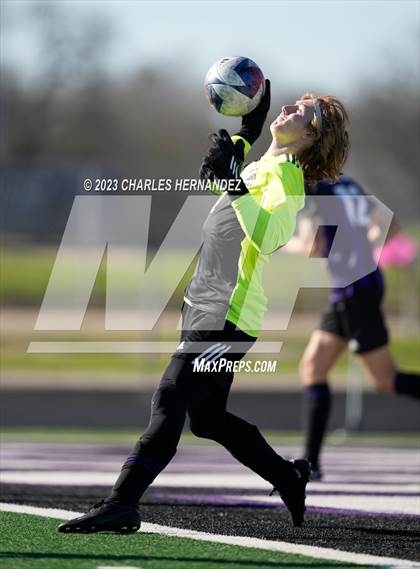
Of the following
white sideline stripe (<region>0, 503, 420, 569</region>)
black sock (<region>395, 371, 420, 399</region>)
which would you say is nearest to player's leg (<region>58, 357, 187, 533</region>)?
white sideline stripe (<region>0, 503, 420, 569</region>)

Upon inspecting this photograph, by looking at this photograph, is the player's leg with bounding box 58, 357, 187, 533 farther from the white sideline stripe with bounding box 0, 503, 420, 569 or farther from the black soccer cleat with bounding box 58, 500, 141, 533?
the white sideline stripe with bounding box 0, 503, 420, 569

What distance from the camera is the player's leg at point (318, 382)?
8812mm

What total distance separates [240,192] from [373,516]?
213cm

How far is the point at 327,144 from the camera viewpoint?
6.04m

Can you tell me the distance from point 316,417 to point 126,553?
3.47 m

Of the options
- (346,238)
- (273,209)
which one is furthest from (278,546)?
(346,238)

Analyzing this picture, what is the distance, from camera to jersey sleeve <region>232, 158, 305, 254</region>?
18.4 ft

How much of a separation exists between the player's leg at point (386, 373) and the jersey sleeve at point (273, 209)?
3.40 metres

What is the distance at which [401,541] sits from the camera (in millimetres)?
6078

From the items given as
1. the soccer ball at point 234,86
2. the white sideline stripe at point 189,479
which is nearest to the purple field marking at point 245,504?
the white sideline stripe at point 189,479

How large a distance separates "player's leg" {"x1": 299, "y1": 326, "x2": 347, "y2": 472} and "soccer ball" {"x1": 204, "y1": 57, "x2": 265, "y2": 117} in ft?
9.86

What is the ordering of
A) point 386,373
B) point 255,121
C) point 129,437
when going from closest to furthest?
point 255,121
point 386,373
point 129,437

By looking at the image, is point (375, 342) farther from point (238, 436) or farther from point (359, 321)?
point (238, 436)

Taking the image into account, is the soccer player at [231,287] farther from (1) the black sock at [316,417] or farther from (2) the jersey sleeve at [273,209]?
(1) the black sock at [316,417]
